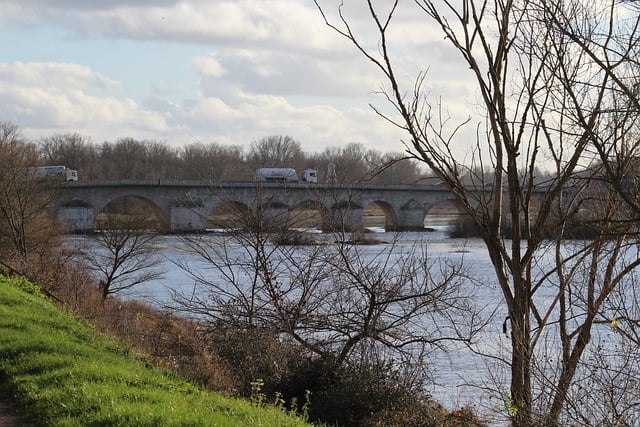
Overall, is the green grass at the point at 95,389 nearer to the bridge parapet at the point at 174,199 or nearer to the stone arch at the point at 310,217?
the stone arch at the point at 310,217

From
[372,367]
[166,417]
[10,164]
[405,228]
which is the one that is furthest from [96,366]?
[405,228]

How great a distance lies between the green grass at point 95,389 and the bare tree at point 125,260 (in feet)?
65.3

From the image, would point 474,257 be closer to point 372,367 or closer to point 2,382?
point 372,367

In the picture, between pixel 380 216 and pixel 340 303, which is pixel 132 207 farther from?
pixel 340 303

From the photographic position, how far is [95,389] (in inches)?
301

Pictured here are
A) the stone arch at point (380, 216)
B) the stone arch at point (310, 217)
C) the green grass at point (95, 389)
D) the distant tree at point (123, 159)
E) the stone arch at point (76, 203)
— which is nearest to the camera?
the green grass at point (95, 389)

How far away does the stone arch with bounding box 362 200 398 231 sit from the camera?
75.4 m

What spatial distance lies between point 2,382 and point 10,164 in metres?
26.3

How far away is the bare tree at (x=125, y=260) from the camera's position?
105 ft

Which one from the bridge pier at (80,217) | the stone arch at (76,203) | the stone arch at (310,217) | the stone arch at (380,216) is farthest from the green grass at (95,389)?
the stone arch at (76,203)

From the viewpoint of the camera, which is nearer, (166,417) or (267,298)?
(166,417)

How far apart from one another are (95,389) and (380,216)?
8524 centimetres

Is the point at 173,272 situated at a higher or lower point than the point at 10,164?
lower

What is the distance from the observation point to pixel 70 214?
64438 mm
